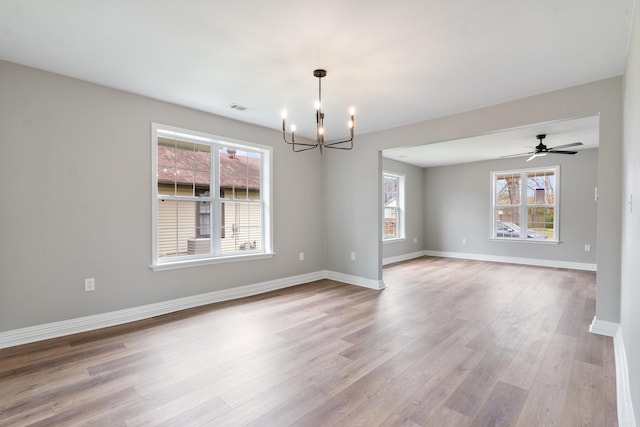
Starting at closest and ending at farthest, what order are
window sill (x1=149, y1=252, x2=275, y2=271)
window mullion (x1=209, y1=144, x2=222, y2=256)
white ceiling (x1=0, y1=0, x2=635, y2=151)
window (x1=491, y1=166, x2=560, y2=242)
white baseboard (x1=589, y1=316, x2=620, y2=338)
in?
white ceiling (x1=0, y1=0, x2=635, y2=151) → white baseboard (x1=589, y1=316, x2=620, y2=338) → window sill (x1=149, y1=252, x2=275, y2=271) → window mullion (x1=209, y1=144, x2=222, y2=256) → window (x1=491, y1=166, x2=560, y2=242)

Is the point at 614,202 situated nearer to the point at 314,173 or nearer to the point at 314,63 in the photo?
the point at 314,63

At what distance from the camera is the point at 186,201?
4090mm

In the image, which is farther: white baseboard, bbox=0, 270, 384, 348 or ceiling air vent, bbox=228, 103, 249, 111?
ceiling air vent, bbox=228, 103, 249, 111

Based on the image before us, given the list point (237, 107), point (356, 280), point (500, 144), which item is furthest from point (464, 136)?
point (237, 107)

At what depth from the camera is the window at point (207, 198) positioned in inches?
153

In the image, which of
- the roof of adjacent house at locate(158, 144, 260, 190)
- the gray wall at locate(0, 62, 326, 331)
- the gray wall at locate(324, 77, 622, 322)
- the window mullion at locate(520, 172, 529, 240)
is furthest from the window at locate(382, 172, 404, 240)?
the gray wall at locate(0, 62, 326, 331)

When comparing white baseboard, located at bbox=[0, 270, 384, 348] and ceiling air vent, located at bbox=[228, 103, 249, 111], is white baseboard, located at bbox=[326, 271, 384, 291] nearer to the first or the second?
white baseboard, located at bbox=[0, 270, 384, 348]

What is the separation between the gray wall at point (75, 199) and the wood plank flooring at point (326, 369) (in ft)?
1.32

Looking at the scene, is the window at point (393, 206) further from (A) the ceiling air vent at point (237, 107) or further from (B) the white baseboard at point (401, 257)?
(A) the ceiling air vent at point (237, 107)

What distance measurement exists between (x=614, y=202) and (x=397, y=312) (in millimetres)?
2486

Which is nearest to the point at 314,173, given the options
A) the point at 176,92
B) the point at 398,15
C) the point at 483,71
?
the point at 176,92

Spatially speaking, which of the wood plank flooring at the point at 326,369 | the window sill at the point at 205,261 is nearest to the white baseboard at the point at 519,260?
the wood plank flooring at the point at 326,369

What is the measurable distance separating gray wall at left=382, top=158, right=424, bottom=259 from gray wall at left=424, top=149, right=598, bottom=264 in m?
0.28

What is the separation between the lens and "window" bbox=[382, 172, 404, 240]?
304 inches
